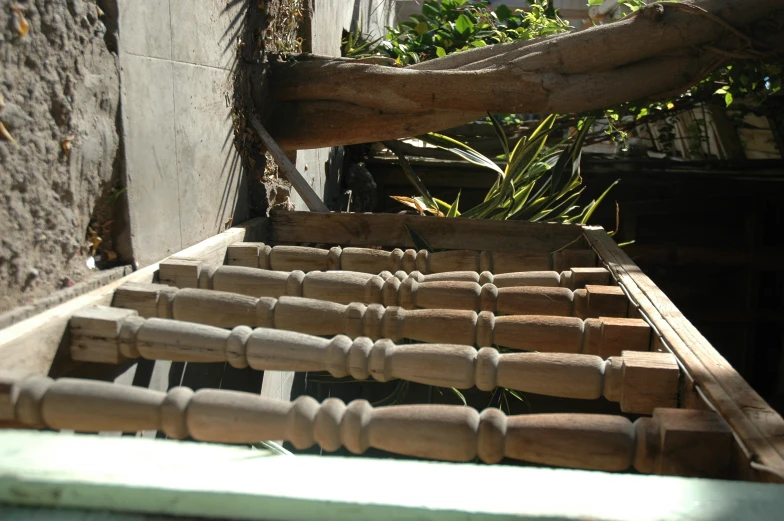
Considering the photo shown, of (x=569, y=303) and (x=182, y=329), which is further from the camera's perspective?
(x=569, y=303)

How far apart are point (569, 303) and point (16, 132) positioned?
141 centimetres

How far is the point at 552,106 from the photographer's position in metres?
2.83

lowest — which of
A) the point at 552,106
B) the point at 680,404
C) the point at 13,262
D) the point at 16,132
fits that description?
the point at 680,404

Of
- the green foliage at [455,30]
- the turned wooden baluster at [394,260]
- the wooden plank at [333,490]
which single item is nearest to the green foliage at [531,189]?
the turned wooden baluster at [394,260]

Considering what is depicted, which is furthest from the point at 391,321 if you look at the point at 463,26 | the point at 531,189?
the point at 463,26

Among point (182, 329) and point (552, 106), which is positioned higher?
point (552, 106)

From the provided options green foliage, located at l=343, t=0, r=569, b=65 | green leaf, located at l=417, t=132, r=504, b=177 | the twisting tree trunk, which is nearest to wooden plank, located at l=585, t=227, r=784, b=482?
the twisting tree trunk

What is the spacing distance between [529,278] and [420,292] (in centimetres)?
36

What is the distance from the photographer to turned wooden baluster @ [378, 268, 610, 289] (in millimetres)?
2109

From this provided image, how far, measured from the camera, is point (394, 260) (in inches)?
93.4

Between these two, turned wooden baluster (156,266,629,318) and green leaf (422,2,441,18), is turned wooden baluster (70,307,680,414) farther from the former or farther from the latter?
green leaf (422,2,441,18)

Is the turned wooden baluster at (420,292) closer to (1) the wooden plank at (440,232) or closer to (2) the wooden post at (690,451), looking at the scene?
(1) the wooden plank at (440,232)

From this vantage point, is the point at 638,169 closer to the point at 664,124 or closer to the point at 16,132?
the point at 664,124

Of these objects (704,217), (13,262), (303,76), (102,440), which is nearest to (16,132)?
(13,262)
